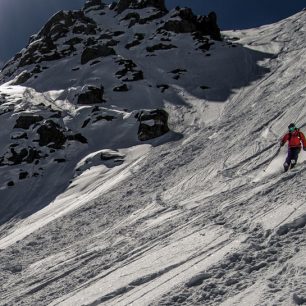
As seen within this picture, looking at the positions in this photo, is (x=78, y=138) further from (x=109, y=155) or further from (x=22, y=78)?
(x=22, y=78)

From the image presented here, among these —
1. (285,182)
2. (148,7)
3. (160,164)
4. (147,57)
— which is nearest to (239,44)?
(147,57)

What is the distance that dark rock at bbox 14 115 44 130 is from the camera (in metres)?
34.4

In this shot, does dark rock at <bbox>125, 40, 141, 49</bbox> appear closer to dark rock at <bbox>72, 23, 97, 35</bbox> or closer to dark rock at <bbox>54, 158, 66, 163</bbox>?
dark rock at <bbox>72, 23, 97, 35</bbox>

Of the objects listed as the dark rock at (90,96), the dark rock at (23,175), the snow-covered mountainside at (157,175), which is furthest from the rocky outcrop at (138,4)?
the dark rock at (23,175)

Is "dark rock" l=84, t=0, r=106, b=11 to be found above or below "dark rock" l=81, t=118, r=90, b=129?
above

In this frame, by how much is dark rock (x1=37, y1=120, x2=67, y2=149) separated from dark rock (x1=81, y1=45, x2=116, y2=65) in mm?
21708

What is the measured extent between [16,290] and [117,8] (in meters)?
69.6

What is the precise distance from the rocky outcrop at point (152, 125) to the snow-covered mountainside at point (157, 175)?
10 centimetres

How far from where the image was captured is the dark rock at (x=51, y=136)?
3119 cm

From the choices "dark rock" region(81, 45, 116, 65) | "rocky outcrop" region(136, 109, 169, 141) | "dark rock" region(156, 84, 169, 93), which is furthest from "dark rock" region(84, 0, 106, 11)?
"rocky outcrop" region(136, 109, 169, 141)

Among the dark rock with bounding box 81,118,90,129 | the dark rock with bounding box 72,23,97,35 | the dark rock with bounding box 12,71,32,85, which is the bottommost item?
the dark rock with bounding box 81,118,90,129

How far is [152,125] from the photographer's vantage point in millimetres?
29250

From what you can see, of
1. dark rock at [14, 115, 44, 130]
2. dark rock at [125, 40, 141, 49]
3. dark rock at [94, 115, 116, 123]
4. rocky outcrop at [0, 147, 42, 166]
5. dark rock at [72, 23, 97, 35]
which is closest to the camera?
rocky outcrop at [0, 147, 42, 166]

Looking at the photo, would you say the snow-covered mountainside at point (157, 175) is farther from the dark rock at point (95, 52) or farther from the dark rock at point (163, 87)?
the dark rock at point (95, 52)
